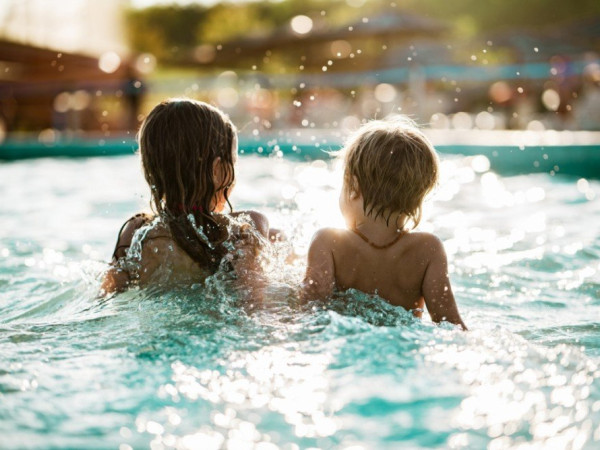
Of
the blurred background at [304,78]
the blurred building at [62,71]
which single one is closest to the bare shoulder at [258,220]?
the blurred background at [304,78]

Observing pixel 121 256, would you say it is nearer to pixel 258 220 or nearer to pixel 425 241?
pixel 258 220

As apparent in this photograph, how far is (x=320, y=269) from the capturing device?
2295 mm

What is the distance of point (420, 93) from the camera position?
34.2 ft

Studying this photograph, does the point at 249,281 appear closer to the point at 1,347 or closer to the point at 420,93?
the point at 1,347

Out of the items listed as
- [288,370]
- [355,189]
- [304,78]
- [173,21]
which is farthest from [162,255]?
[173,21]

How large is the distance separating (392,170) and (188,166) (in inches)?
26.2

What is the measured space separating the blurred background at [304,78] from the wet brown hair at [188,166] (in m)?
6.94

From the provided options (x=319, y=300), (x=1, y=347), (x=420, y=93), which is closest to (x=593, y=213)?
(x=319, y=300)

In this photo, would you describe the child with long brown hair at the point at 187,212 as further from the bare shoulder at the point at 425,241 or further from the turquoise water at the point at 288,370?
the bare shoulder at the point at 425,241

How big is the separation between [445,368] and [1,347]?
1.26 m

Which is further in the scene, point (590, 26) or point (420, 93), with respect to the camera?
point (590, 26)

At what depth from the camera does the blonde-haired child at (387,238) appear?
7.41 ft

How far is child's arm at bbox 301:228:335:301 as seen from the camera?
89.8 inches

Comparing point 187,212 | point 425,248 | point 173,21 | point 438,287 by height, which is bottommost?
point 438,287
